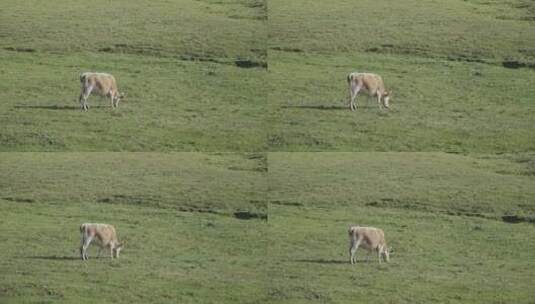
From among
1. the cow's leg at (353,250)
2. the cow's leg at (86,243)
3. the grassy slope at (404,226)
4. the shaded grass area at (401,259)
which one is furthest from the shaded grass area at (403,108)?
the cow's leg at (86,243)

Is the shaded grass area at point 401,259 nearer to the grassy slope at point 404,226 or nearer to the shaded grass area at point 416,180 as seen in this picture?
the grassy slope at point 404,226

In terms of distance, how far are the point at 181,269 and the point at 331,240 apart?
104 inches

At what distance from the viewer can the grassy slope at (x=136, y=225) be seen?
28.4m

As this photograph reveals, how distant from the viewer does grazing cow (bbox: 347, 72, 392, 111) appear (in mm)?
29828

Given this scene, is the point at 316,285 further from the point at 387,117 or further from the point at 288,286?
the point at 387,117

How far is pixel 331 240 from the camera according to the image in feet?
95.0

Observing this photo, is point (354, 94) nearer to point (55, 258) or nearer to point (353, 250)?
point (353, 250)

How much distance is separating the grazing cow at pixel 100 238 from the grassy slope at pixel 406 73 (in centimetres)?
321

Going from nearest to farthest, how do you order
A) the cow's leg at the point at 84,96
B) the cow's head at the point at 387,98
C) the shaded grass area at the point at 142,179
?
the shaded grass area at the point at 142,179
the cow's leg at the point at 84,96
the cow's head at the point at 387,98

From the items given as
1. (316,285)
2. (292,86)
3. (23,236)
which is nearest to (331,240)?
(316,285)

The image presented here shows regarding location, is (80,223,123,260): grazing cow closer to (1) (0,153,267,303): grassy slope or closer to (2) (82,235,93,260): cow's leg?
(2) (82,235,93,260): cow's leg

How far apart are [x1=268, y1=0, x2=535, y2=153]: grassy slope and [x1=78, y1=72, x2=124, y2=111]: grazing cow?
2785 mm

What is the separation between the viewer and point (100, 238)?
94.9 feet

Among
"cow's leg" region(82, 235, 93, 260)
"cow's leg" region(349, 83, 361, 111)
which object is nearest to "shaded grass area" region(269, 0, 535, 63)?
"cow's leg" region(349, 83, 361, 111)
